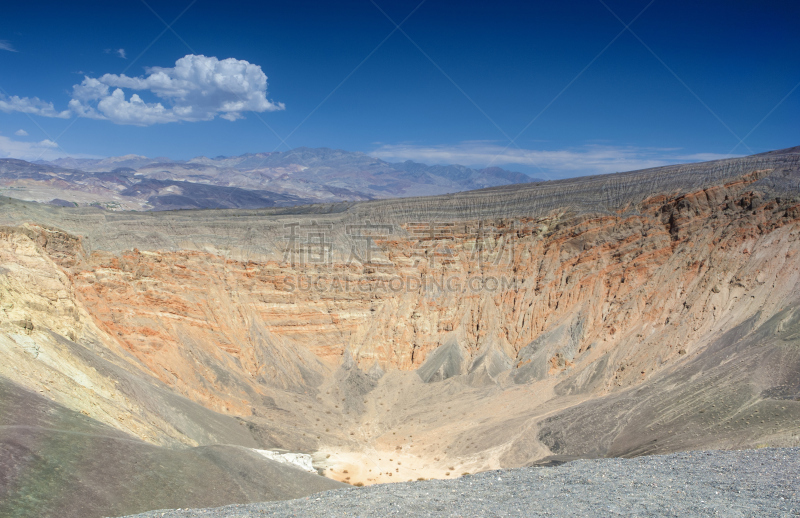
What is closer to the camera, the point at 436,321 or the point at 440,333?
the point at 440,333

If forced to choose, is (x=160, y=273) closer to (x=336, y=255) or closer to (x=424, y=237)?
(x=336, y=255)

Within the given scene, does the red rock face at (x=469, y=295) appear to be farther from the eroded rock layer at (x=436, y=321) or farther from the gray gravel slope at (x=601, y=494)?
the gray gravel slope at (x=601, y=494)

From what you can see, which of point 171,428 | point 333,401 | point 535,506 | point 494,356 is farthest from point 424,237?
point 535,506

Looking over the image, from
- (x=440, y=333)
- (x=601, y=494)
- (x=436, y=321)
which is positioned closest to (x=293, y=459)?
(x=440, y=333)

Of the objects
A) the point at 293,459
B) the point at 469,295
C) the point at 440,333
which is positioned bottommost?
the point at 293,459

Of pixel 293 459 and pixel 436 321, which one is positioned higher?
pixel 436 321

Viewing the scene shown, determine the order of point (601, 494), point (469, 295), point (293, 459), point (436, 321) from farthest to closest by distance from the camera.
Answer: point (469, 295)
point (436, 321)
point (293, 459)
point (601, 494)

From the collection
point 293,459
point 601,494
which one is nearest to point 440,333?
point 293,459

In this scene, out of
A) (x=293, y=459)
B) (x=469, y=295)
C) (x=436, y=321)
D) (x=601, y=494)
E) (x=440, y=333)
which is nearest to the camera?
(x=601, y=494)

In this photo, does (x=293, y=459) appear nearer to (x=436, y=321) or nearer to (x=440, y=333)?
(x=440, y=333)

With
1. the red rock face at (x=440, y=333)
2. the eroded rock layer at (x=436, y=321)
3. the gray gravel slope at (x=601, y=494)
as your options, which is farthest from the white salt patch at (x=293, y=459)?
the gray gravel slope at (x=601, y=494)
